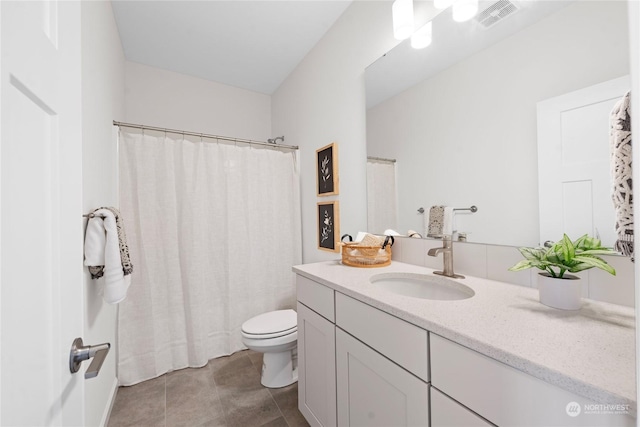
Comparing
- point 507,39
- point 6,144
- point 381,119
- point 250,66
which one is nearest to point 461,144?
point 507,39

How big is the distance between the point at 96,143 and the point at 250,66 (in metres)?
1.60

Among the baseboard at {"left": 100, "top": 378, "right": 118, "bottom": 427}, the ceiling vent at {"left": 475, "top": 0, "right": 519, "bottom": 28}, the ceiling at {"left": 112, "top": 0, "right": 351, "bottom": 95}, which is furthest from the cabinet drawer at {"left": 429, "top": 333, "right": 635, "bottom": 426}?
the ceiling at {"left": 112, "top": 0, "right": 351, "bottom": 95}

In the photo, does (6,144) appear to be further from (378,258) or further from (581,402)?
(378,258)

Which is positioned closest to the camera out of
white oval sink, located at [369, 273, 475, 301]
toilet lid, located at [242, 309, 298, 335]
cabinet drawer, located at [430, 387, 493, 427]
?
cabinet drawer, located at [430, 387, 493, 427]

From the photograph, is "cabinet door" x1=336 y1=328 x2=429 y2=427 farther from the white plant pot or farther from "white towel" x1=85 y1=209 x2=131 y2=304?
"white towel" x1=85 y1=209 x2=131 y2=304

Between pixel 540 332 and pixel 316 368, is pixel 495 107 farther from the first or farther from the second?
pixel 316 368

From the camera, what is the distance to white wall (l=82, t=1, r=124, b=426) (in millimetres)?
1146

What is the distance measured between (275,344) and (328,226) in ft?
2.96

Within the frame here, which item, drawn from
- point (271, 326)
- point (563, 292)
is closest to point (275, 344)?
point (271, 326)

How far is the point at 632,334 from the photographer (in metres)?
0.63

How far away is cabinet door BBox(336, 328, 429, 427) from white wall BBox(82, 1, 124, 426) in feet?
3.64

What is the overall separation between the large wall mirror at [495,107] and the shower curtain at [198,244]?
117 centimetres

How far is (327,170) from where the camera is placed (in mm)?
2018

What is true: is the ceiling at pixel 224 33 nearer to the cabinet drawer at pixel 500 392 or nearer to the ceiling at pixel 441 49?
the ceiling at pixel 441 49
